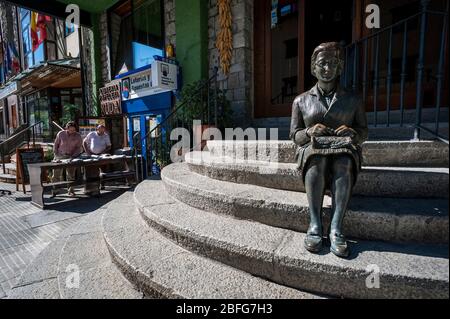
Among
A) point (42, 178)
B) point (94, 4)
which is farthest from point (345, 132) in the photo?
point (94, 4)

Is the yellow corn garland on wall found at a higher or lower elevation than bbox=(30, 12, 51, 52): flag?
lower

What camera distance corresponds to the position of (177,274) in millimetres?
1767

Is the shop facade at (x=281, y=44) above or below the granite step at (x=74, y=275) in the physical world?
above

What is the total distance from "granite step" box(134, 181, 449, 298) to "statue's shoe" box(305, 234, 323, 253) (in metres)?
0.03

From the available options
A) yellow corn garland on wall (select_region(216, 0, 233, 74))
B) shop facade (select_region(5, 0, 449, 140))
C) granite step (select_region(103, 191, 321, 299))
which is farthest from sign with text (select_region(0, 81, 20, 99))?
granite step (select_region(103, 191, 321, 299))

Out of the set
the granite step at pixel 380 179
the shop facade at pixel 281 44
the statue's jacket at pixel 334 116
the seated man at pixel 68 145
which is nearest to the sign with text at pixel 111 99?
the shop facade at pixel 281 44

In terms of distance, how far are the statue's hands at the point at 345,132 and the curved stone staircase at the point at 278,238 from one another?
1.75ft

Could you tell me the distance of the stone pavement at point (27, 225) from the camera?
108 inches

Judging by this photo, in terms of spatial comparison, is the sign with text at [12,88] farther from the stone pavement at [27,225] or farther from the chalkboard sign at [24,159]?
the stone pavement at [27,225]

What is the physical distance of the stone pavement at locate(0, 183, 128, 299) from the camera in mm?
2756

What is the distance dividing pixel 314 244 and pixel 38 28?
54.5 feet

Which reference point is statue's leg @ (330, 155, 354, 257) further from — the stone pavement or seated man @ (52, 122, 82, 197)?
seated man @ (52, 122, 82, 197)

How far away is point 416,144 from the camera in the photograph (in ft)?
7.17
